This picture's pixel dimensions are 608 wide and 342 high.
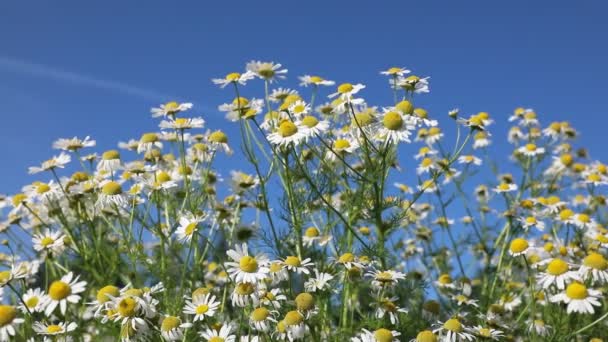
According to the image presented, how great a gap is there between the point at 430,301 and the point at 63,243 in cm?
251

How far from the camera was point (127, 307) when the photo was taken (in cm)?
311

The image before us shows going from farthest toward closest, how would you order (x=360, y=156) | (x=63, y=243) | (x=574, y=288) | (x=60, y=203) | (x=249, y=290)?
(x=60, y=203)
(x=63, y=243)
(x=360, y=156)
(x=574, y=288)
(x=249, y=290)

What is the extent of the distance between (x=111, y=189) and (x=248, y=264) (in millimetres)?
1337

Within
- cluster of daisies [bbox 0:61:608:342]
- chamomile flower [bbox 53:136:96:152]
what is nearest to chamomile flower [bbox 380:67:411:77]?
cluster of daisies [bbox 0:61:608:342]

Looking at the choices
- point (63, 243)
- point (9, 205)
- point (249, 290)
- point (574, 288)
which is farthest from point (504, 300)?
point (9, 205)

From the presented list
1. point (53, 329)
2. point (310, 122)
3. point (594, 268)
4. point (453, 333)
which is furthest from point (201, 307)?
point (594, 268)

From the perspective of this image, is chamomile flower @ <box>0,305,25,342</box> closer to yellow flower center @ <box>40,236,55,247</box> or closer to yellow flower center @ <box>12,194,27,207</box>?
yellow flower center @ <box>40,236,55,247</box>

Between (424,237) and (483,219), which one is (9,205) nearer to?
(424,237)

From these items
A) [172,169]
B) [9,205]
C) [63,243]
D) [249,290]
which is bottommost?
[249,290]

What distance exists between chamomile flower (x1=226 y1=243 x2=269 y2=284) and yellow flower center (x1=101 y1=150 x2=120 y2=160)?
1.81 meters

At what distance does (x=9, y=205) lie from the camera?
4.98m

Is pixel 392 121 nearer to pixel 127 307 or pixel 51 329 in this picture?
pixel 127 307

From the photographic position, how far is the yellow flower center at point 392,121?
3531mm

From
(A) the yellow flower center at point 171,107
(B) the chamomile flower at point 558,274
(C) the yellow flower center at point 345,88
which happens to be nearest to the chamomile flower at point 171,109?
(A) the yellow flower center at point 171,107
